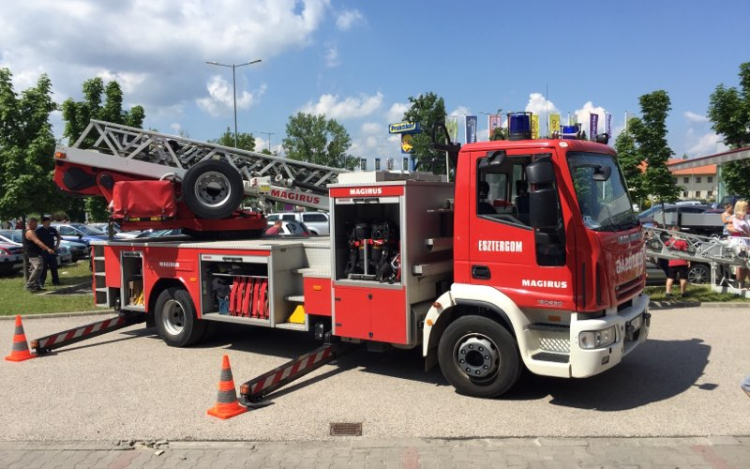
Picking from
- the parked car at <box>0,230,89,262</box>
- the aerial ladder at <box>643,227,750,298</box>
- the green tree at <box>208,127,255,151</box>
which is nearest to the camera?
the aerial ladder at <box>643,227,750,298</box>

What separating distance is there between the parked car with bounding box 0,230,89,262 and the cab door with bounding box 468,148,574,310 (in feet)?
65.7

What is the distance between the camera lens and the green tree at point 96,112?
57.9 feet

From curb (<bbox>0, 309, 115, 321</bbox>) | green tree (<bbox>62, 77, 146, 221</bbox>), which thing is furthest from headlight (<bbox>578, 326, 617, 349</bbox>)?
green tree (<bbox>62, 77, 146, 221</bbox>)

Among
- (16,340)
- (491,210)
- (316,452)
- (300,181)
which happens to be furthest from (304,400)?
(16,340)

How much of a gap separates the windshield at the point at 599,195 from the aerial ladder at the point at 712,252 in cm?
547

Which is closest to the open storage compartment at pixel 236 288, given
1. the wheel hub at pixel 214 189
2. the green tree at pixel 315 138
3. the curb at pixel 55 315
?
the wheel hub at pixel 214 189

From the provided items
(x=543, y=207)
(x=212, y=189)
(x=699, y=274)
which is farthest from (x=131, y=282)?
(x=699, y=274)

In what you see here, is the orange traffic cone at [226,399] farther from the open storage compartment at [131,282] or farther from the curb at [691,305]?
the curb at [691,305]

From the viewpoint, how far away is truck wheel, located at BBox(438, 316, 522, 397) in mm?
5586

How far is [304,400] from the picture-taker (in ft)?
19.8

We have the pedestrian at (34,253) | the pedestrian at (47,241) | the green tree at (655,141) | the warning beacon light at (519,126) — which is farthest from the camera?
the green tree at (655,141)

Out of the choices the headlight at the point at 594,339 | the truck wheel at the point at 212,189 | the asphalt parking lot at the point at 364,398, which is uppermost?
the truck wheel at the point at 212,189

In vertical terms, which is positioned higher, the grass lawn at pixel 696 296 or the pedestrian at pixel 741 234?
the pedestrian at pixel 741 234

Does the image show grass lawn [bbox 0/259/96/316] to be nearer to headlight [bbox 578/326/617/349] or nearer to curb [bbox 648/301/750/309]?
headlight [bbox 578/326/617/349]
